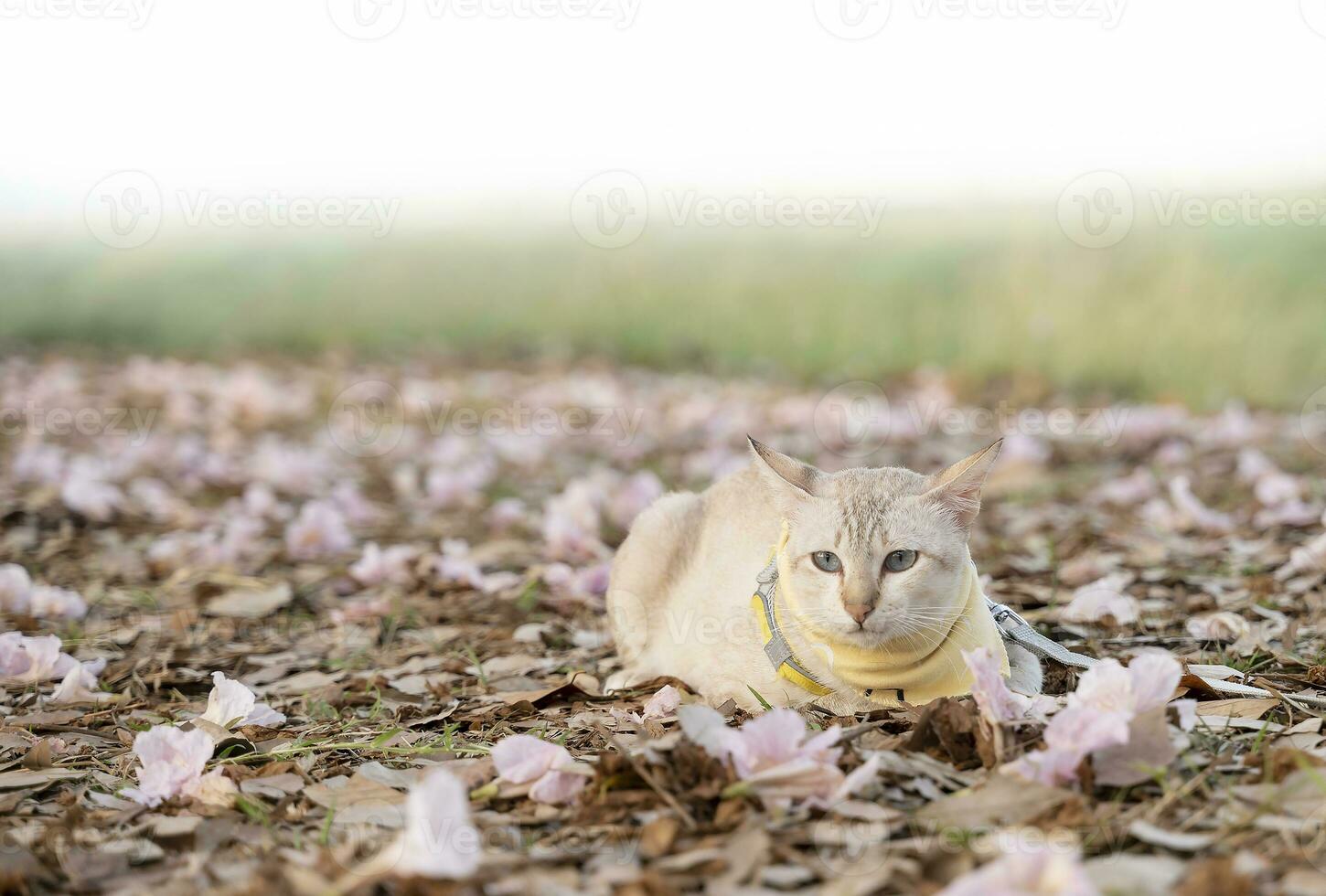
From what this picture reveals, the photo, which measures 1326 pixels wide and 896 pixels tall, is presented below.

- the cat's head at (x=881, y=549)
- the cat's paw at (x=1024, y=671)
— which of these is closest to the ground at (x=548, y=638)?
the cat's paw at (x=1024, y=671)

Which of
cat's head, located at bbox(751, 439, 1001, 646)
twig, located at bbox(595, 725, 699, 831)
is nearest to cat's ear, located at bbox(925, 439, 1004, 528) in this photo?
cat's head, located at bbox(751, 439, 1001, 646)

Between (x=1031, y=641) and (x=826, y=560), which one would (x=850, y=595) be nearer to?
(x=826, y=560)

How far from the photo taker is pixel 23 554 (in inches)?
217

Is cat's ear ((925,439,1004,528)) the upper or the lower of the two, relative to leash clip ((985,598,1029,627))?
upper

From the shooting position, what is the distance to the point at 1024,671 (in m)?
3.04

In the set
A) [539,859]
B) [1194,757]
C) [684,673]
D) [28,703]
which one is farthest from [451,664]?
[1194,757]

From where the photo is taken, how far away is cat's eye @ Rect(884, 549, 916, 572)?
291 centimetres

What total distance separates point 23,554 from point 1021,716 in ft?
16.1

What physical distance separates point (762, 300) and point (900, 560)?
29.4 feet

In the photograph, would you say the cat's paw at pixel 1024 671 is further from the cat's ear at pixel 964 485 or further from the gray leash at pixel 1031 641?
the cat's ear at pixel 964 485

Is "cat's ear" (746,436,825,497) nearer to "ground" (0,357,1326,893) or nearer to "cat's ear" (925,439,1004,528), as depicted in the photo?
"cat's ear" (925,439,1004,528)

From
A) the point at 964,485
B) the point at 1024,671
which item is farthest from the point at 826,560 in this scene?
the point at 1024,671

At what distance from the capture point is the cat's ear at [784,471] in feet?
10.1

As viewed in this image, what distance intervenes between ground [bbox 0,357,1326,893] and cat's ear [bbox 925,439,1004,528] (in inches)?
21.4
